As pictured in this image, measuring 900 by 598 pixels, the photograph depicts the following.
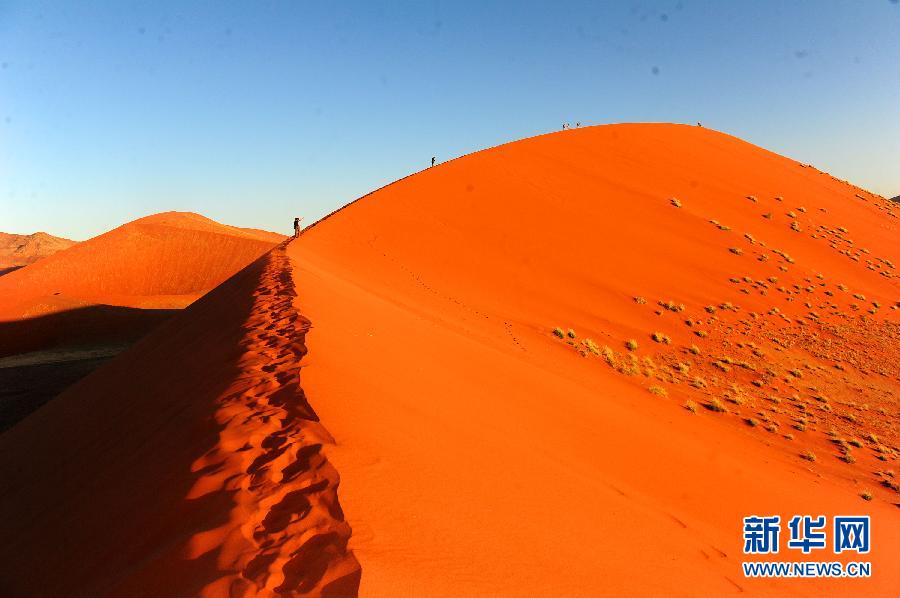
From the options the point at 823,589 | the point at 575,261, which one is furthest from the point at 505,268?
the point at 823,589

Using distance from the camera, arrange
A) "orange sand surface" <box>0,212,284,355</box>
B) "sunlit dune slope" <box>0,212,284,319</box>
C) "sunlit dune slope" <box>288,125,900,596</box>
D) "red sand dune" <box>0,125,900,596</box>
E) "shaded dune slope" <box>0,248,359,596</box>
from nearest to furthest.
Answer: "shaded dune slope" <box>0,248,359,596</box> → "red sand dune" <box>0,125,900,596</box> → "sunlit dune slope" <box>288,125,900,596</box> → "orange sand surface" <box>0,212,284,355</box> → "sunlit dune slope" <box>0,212,284,319</box>

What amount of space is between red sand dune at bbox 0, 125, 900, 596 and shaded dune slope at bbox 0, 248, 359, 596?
3 centimetres

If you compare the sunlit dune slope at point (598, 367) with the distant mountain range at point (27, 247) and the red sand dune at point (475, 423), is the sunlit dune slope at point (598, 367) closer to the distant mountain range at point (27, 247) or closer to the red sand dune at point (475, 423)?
the red sand dune at point (475, 423)

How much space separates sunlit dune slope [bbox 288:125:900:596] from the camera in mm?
4113

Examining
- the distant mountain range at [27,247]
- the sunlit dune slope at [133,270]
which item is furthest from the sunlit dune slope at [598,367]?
the distant mountain range at [27,247]

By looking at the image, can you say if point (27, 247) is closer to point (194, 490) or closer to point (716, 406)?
point (716, 406)

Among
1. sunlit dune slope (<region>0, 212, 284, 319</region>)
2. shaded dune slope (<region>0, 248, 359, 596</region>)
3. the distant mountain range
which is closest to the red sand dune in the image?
shaded dune slope (<region>0, 248, 359, 596</region>)

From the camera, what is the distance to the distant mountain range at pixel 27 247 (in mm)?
83438

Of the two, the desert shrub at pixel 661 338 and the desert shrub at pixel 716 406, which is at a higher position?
the desert shrub at pixel 661 338

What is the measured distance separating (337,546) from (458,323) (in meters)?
9.00

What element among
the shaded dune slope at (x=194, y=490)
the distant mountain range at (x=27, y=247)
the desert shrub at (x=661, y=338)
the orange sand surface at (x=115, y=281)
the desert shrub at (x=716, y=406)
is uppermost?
the distant mountain range at (x=27, y=247)

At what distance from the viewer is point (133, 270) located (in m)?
39.5

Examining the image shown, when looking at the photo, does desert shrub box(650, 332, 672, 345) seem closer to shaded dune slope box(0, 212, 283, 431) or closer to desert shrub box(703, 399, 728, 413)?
desert shrub box(703, 399, 728, 413)

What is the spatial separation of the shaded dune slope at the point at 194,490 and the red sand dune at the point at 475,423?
0.08 feet
